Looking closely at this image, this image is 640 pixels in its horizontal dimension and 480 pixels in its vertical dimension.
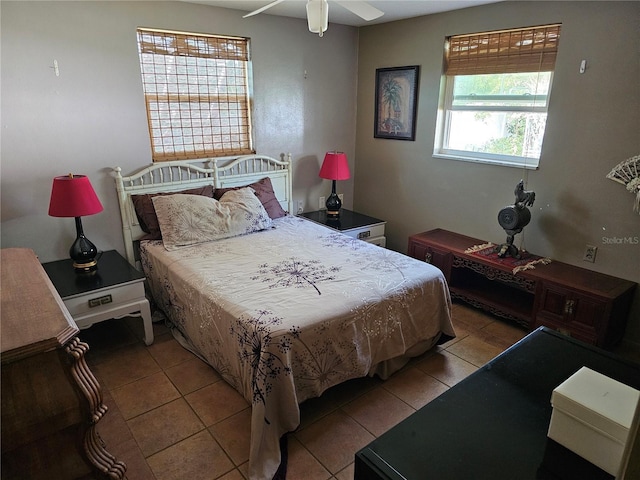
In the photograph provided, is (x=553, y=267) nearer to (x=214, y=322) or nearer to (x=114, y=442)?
(x=214, y=322)

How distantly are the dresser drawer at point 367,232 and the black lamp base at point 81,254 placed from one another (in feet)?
6.74

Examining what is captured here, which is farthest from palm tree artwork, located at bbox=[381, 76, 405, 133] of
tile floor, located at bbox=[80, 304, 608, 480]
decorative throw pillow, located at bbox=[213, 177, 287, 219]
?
tile floor, located at bbox=[80, 304, 608, 480]

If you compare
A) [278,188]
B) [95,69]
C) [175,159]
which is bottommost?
[278,188]

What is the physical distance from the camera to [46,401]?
51.9 inches

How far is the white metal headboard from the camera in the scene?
3.12 meters

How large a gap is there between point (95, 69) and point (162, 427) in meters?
2.39

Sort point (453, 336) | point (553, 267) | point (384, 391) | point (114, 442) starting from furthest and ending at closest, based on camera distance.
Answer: point (553, 267), point (453, 336), point (384, 391), point (114, 442)

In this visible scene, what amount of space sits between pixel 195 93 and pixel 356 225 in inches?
72.0

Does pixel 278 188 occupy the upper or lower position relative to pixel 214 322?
upper

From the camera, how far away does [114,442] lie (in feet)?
6.56

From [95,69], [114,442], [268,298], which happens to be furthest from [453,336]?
[95,69]

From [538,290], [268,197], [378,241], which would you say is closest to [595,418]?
[538,290]

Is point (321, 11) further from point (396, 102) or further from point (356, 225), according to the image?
point (356, 225)

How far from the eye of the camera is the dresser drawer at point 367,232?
12.7ft
